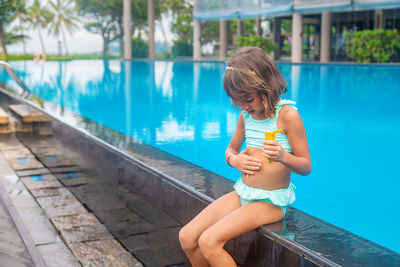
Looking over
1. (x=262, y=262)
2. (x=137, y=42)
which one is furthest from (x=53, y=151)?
(x=137, y=42)

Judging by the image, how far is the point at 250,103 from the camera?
76.5 inches

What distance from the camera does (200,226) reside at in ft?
6.60

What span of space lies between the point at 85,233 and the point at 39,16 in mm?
56467

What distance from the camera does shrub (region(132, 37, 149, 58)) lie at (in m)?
34.2

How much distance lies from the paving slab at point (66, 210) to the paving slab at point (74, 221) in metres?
0.07

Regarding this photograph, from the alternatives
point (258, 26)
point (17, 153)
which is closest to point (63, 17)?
point (258, 26)

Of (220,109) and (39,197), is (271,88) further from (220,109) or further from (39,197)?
(220,109)

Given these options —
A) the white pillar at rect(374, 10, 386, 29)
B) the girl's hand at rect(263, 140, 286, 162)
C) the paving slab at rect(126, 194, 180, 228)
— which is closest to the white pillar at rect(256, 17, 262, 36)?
the white pillar at rect(374, 10, 386, 29)

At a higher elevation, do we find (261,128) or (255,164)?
(261,128)

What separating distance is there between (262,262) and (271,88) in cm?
71

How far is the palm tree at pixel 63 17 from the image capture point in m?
58.2

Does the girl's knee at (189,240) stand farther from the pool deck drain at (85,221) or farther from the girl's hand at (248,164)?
the pool deck drain at (85,221)

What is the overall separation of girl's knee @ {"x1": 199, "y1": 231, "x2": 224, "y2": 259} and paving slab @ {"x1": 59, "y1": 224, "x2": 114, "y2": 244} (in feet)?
5.15

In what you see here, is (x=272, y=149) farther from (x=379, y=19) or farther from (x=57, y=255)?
(x=379, y=19)
